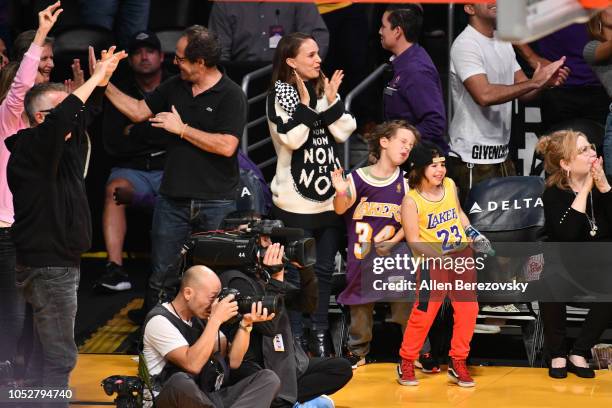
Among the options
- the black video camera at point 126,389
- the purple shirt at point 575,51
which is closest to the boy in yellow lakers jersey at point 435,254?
the purple shirt at point 575,51

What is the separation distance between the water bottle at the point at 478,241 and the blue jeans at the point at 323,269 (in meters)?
0.83

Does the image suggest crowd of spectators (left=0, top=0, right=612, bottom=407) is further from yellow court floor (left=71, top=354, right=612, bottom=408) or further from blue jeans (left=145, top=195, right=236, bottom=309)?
yellow court floor (left=71, top=354, right=612, bottom=408)

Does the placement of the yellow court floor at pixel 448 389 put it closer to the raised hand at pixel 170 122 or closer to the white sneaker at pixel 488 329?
the white sneaker at pixel 488 329

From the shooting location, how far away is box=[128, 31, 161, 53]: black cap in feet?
28.9

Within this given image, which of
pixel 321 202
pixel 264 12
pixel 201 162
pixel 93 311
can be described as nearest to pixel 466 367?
pixel 321 202

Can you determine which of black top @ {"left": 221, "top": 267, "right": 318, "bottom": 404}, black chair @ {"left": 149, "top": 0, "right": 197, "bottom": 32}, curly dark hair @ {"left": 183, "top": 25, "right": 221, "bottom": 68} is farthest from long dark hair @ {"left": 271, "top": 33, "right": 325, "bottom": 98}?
black chair @ {"left": 149, "top": 0, "right": 197, "bottom": 32}

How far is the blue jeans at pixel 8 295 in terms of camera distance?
22.0ft

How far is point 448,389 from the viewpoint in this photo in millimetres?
7223

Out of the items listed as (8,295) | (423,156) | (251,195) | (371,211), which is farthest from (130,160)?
(423,156)

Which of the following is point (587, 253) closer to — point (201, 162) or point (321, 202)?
point (321, 202)

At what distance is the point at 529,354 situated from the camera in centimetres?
781

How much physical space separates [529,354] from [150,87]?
335 centimetres

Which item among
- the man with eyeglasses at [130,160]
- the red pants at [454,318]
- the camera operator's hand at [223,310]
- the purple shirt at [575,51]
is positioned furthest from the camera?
the purple shirt at [575,51]

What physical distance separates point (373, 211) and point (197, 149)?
116 cm
